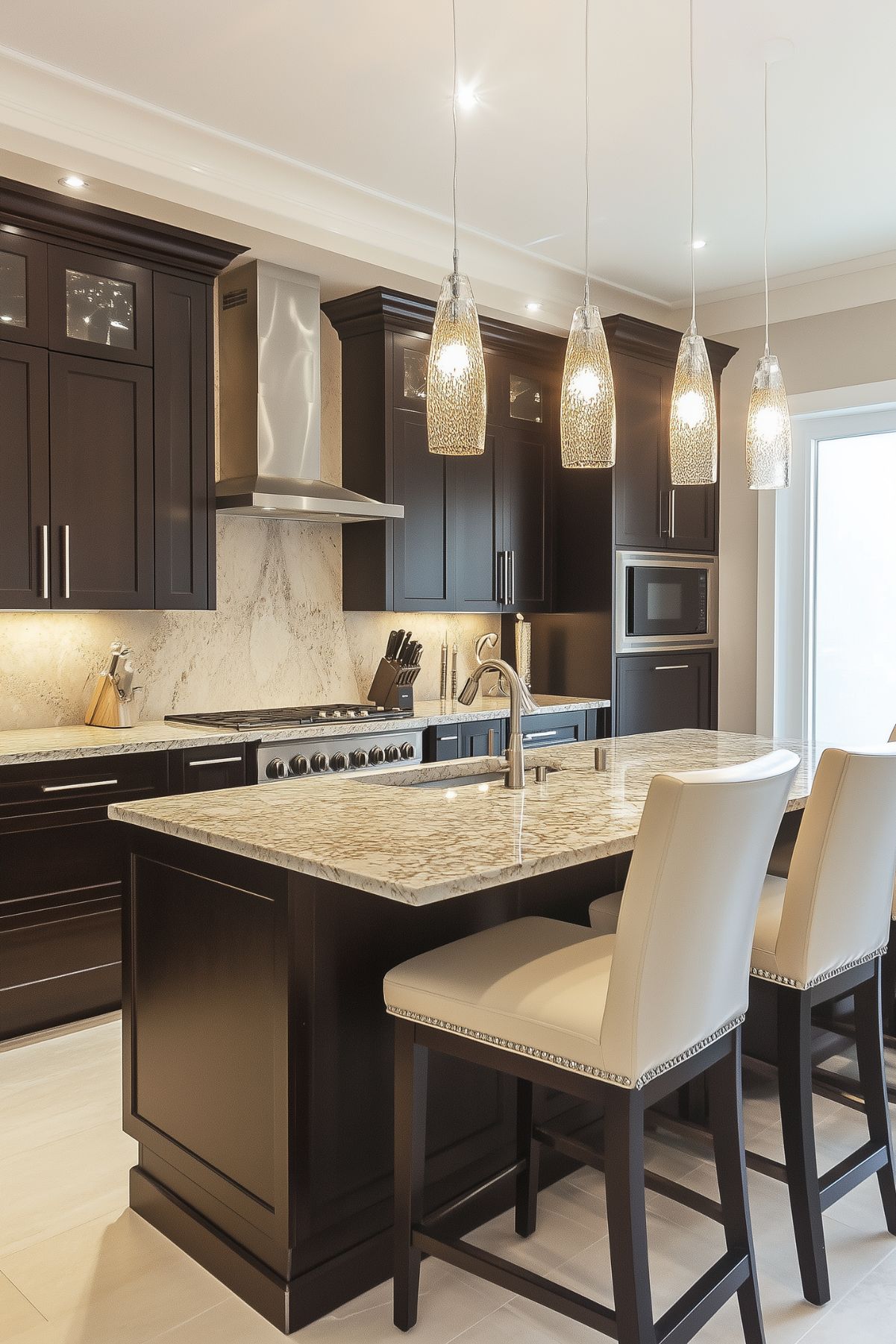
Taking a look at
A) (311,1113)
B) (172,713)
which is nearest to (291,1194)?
(311,1113)

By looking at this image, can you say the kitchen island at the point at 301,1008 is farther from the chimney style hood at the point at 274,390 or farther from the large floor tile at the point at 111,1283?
the chimney style hood at the point at 274,390

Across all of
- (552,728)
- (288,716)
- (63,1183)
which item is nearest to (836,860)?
(63,1183)

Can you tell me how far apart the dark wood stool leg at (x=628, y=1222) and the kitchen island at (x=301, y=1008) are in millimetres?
402

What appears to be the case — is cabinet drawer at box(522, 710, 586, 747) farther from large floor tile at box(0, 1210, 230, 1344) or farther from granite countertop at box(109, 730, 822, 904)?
large floor tile at box(0, 1210, 230, 1344)

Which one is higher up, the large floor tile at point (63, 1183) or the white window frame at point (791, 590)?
the white window frame at point (791, 590)

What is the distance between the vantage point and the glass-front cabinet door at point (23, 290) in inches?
133

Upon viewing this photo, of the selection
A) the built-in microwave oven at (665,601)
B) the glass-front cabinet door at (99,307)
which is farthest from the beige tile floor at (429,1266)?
the built-in microwave oven at (665,601)

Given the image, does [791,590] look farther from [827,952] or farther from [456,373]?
[456,373]

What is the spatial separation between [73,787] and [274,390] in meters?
1.85

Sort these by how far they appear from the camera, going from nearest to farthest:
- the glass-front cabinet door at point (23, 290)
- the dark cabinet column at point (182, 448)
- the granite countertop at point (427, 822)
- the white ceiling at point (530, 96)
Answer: the granite countertop at point (427, 822) → the white ceiling at point (530, 96) → the glass-front cabinet door at point (23, 290) → the dark cabinet column at point (182, 448)

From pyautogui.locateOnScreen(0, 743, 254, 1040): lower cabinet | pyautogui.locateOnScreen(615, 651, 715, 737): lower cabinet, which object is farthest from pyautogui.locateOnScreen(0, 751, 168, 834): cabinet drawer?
pyautogui.locateOnScreen(615, 651, 715, 737): lower cabinet

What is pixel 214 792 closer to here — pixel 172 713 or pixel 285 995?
pixel 285 995

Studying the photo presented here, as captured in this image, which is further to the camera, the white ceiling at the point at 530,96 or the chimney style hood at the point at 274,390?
the chimney style hood at the point at 274,390

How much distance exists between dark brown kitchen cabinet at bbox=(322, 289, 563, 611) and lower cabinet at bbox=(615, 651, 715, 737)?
571mm
